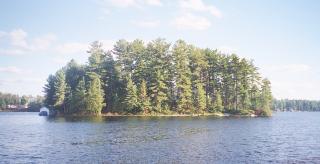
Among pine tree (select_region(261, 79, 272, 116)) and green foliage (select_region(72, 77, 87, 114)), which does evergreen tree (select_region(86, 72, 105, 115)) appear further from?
pine tree (select_region(261, 79, 272, 116))

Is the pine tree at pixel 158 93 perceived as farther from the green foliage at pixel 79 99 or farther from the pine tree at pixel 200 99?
the green foliage at pixel 79 99

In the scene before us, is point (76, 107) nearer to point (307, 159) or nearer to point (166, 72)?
point (166, 72)

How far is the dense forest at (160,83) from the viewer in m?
106

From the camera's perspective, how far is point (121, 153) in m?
32.3

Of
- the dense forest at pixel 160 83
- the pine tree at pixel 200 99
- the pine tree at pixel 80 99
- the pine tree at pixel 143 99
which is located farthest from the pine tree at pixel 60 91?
the pine tree at pixel 200 99

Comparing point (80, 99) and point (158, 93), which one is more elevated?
point (158, 93)

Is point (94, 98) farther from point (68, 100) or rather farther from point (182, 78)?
point (182, 78)

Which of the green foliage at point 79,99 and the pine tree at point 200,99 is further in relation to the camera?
the pine tree at point 200,99

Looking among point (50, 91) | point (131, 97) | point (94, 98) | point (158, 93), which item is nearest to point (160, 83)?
point (158, 93)

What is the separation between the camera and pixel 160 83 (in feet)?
344

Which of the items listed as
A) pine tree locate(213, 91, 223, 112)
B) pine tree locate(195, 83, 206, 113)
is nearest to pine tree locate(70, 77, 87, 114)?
pine tree locate(195, 83, 206, 113)

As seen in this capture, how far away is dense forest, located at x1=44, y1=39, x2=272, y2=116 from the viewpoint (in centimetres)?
10550

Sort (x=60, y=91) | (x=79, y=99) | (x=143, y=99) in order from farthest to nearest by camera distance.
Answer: (x=60, y=91) → (x=79, y=99) → (x=143, y=99)

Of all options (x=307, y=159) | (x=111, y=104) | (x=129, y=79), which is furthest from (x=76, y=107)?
(x=307, y=159)
